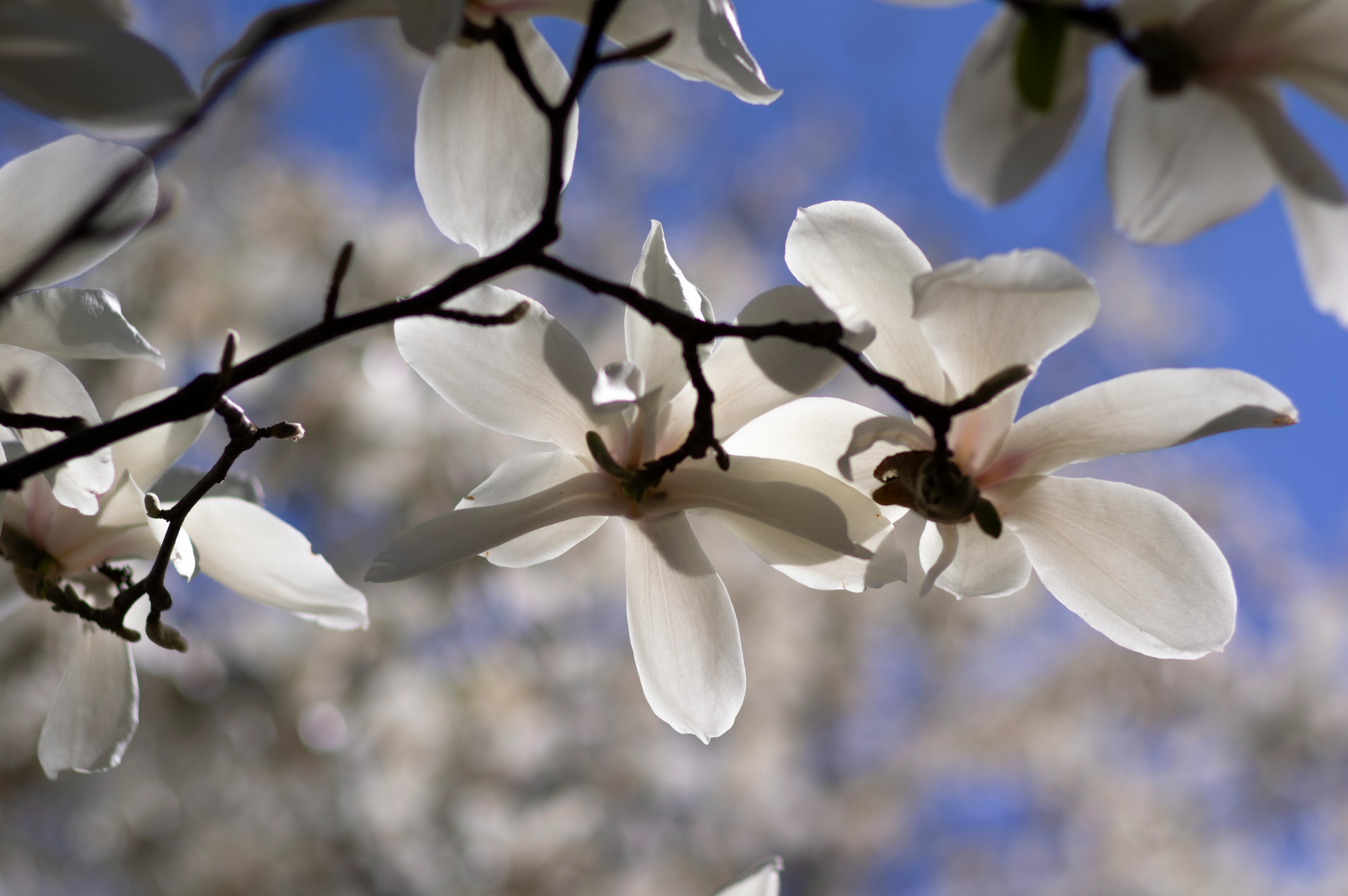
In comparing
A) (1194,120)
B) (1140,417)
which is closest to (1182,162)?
(1194,120)

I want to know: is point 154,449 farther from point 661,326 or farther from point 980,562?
point 980,562

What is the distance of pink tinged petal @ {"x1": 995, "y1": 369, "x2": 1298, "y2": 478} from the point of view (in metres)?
0.37

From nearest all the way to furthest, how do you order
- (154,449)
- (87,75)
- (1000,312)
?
(87,75) < (1000,312) < (154,449)

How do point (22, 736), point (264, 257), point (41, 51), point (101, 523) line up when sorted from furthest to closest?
point (264, 257) → point (22, 736) → point (101, 523) → point (41, 51)

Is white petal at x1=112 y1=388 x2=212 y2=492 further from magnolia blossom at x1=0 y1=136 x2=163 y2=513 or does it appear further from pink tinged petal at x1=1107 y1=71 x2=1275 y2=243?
pink tinged petal at x1=1107 y1=71 x2=1275 y2=243

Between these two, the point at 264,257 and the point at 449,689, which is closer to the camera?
the point at 449,689

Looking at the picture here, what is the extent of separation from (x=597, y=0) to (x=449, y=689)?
7.70ft

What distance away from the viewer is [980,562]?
0.45m

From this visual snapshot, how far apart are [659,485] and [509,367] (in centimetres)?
9

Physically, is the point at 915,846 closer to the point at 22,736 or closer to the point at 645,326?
the point at 22,736

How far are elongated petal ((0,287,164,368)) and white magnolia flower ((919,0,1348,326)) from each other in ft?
1.11

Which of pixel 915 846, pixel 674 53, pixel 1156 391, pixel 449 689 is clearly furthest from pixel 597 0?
pixel 915 846

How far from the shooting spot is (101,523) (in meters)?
0.49

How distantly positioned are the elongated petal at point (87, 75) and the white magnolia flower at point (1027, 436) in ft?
0.72
